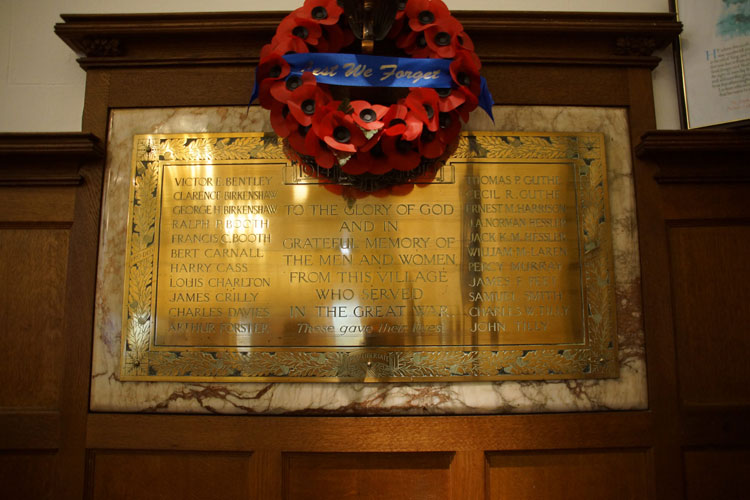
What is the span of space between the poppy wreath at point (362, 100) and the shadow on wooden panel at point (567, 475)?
126 cm

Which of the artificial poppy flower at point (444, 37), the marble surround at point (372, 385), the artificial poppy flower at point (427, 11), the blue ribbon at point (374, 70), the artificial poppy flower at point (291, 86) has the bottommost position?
the marble surround at point (372, 385)

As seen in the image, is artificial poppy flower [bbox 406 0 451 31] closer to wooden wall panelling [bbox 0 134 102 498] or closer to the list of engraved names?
the list of engraved names

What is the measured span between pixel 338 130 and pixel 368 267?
1.85ft

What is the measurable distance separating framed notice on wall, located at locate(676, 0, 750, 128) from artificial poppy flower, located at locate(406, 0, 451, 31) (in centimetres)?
114

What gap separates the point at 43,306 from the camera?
75.7 inches

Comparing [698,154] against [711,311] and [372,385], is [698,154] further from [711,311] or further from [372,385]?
[372,385]

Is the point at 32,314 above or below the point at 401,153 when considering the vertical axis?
below

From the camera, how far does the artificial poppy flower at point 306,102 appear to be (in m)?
1.73

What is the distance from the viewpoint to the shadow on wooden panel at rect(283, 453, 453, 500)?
1.81 metres

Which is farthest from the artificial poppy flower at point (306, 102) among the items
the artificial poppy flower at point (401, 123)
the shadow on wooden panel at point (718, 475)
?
the shadow on wooden panel at point (718, 475)

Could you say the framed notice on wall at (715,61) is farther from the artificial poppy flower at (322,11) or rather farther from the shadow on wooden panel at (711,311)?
the artificial poppy flower at (322,11)

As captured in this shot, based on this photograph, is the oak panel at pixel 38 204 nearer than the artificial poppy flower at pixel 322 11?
No

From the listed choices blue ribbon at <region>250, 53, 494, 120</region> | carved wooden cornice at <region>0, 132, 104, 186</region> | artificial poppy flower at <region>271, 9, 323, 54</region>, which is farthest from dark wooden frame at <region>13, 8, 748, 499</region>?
blue ribbon at <region>250, 53, 494, 120</region>

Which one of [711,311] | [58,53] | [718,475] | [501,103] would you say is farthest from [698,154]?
[58,53]
